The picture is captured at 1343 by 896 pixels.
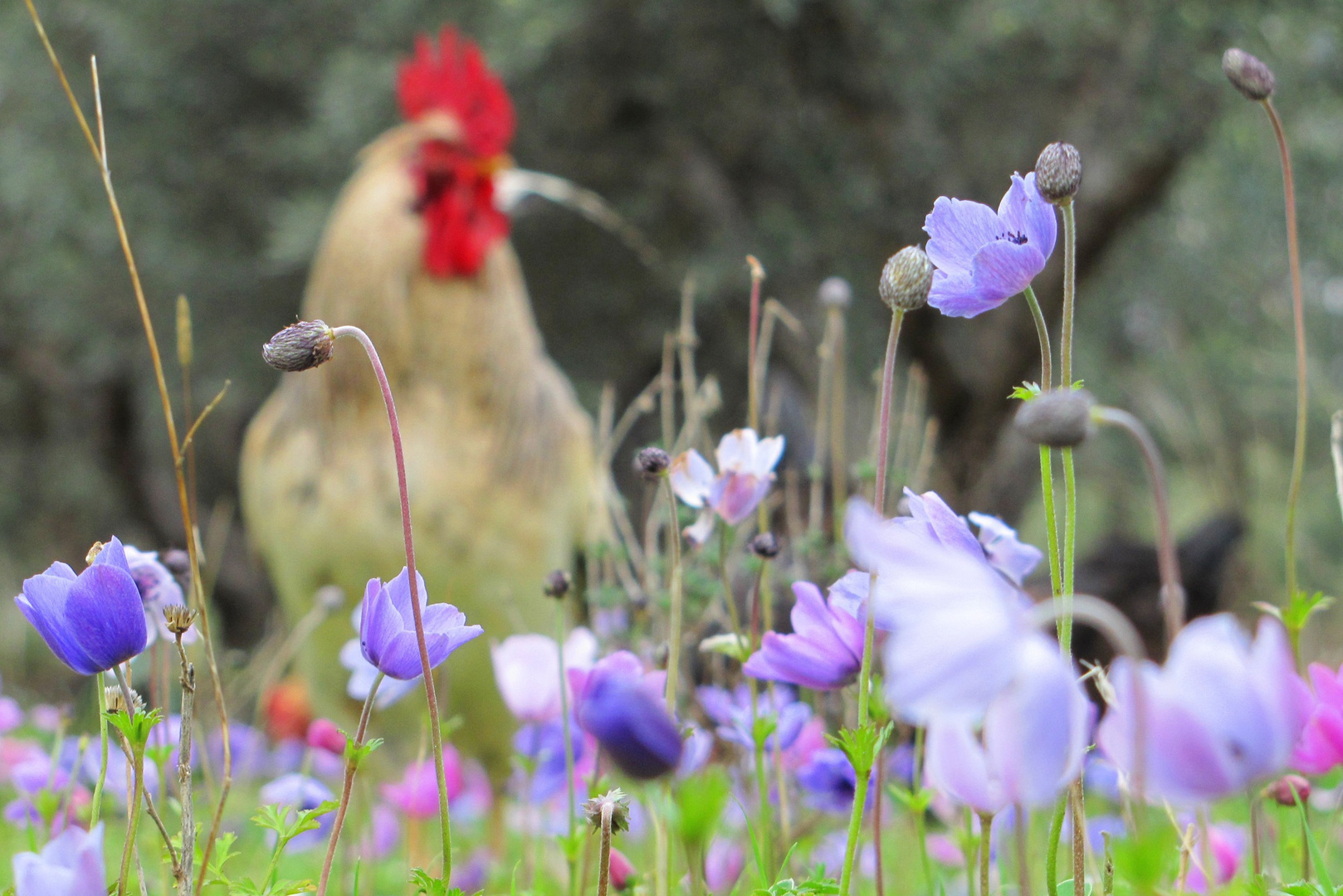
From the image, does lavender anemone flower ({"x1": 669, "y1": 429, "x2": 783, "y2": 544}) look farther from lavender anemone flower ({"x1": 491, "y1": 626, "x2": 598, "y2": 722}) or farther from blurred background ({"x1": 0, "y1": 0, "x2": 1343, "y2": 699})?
blurred background ({"x1": 0, "y1": 0, "x2": 1343, "y2": 699})

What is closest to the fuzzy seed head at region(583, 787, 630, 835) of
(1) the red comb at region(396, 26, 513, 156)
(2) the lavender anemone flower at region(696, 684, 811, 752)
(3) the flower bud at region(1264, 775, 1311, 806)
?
(2) the lavender anemone flower at region(696, 684, 811, 752)

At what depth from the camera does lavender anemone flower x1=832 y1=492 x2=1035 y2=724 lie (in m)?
0.50

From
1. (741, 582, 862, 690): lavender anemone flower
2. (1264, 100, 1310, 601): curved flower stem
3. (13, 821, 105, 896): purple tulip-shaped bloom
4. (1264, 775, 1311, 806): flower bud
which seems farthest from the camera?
(1264, 775, 1311, 806): flower bud

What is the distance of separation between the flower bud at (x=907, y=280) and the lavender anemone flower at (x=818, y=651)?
0.26 meters

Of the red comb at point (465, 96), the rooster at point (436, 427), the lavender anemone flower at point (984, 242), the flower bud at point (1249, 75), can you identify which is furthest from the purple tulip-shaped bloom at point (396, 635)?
the red comb at point (465, 96)

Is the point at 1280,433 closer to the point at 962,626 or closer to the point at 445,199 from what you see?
the point at 445,199

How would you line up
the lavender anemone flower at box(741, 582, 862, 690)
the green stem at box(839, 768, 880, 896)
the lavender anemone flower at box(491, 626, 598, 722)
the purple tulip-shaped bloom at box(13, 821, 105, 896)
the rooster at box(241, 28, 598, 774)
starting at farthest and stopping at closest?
the rooster at box(241, 28, 598, 774) < the lavender anemone flower at box(491, 626, 598, 722) < the lavender anemone flower at box(741, 582, 862, 690) < the green stem at box(839, 768, 880, 896) < the purple tulip-shaped bloom at box(13, 821, 105, 896)

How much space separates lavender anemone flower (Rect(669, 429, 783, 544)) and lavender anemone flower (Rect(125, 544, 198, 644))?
52 cm

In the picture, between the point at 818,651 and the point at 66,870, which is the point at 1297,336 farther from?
the point at 66,870

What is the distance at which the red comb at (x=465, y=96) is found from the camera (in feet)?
14.0

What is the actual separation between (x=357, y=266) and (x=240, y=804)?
1887 mm

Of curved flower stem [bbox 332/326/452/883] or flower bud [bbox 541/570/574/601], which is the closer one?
curved flower stem [bbox 332/326/452/883]

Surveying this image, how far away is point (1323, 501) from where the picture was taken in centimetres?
1422

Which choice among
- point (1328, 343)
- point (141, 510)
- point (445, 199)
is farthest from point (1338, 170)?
point (141, 510)
